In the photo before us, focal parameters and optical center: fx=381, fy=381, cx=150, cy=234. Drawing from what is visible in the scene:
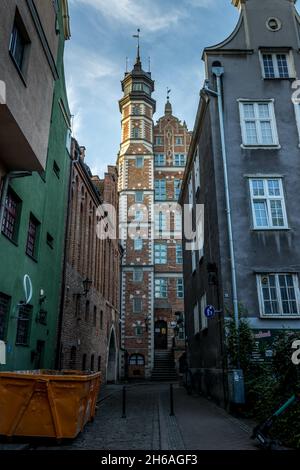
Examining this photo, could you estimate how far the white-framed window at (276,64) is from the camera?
647 inches

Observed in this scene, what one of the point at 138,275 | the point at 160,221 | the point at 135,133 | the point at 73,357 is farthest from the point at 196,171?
the point at 135,133

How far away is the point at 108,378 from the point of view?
30172 mm

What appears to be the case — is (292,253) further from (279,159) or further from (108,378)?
(108,378)

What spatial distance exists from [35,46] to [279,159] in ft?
31.4

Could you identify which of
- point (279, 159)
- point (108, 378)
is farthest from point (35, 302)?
point (108, 378)

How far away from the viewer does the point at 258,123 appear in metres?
15.5

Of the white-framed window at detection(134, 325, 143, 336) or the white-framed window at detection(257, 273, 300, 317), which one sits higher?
the white-framed window at detection(134, 325, 143, 336)

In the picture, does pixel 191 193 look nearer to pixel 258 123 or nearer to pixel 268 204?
pixel 258 123

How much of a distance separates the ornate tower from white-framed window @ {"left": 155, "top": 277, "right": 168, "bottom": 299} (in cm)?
120

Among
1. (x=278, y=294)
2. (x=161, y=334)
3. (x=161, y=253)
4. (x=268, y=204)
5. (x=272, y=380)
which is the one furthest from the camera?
(x=161, y=253)

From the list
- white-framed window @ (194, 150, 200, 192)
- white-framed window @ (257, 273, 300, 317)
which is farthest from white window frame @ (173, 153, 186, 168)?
white-framed window @ (257, 273, 300, 317)

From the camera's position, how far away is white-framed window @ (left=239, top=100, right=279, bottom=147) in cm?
1521

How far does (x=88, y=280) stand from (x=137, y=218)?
21.8m

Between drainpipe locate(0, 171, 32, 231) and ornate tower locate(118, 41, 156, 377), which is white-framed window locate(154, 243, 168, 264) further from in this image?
drainpipe locate(0, 171, 32, 231)
